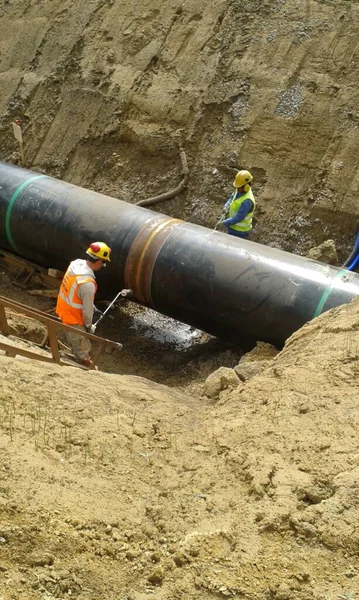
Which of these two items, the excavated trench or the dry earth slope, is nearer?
the excavated trench

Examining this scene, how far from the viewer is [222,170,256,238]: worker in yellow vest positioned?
29.0 ft

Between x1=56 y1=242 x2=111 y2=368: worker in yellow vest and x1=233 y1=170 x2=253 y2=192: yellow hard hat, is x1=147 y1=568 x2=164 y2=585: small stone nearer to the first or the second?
x1=56 y1=242 x2=111 y2=368: worker in yellow vest

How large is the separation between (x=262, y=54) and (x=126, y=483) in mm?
8536

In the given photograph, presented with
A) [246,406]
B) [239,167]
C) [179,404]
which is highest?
[239,167]

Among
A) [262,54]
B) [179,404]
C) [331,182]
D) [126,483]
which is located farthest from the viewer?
[262,54]

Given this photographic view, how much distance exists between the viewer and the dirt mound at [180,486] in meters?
3.25

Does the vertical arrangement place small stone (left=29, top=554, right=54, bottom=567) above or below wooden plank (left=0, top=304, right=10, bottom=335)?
above

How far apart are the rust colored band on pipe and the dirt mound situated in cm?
298

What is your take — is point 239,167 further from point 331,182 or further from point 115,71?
A: point 115,71

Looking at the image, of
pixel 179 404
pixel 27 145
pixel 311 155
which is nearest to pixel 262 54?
pixel 311 155

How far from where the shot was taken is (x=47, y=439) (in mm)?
4227

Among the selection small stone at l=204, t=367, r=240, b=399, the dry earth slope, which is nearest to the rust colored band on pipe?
the dry earth slope

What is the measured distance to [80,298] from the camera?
7191 mm

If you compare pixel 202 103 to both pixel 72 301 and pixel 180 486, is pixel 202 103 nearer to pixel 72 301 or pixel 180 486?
pixel 72 301
